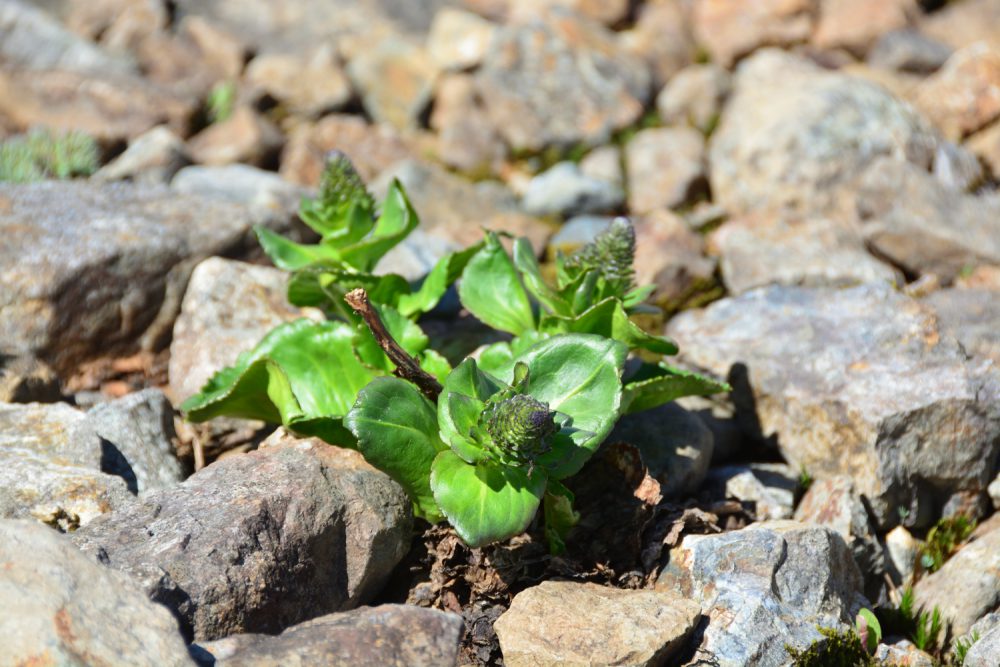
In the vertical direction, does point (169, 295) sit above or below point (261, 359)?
below

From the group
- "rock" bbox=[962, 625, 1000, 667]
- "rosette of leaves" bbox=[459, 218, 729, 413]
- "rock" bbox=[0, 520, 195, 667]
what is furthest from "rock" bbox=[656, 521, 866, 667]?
"rock" bbox=[0, 520, 195, 667]

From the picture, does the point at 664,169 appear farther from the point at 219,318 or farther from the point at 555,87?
the point at 219,318

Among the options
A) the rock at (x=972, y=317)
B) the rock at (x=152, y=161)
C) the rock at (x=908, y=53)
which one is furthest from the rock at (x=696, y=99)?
the rock at (x=152, y=161)

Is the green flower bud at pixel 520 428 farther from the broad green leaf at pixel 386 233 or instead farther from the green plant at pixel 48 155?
the green plant at pixel 48 155

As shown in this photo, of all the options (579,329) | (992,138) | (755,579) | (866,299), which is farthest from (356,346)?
(992,138)

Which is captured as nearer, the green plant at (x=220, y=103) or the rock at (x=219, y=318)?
the rock at (x=219, y=318)

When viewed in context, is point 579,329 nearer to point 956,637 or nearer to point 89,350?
point 956,637

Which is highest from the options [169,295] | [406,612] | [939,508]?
[406,612]
